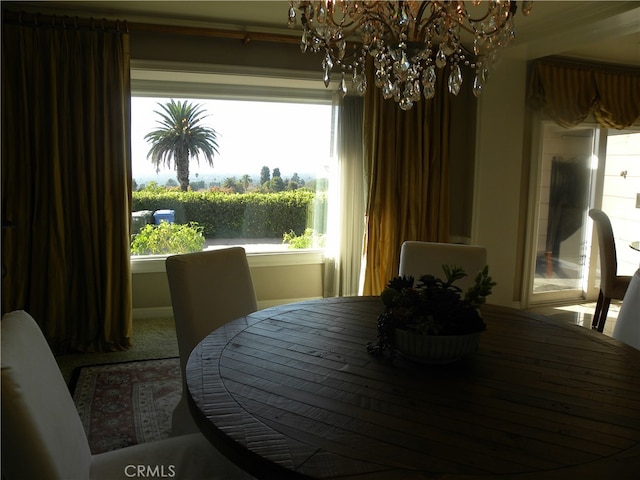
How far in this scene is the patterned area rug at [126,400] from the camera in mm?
2529

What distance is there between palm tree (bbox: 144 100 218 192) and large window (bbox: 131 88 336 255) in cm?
3

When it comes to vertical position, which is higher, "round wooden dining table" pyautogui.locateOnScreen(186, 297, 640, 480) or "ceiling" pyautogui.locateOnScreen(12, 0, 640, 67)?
"ceiling" pyautogui.locateOnScreen(12, 0, 640, 67)

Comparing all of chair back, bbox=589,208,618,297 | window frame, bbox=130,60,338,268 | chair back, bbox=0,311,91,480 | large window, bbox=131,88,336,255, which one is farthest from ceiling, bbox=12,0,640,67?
chair back, bbox=0,311,91,480

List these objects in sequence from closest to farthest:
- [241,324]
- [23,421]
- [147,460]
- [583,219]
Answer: [23,421]
[147,460]
[241,324]
[583,219]

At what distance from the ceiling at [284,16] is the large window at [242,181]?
0.80 metres

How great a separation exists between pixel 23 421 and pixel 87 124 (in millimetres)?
2957

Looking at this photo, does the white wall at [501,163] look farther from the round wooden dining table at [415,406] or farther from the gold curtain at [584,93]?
A: the round wooden dining table at [415,406]

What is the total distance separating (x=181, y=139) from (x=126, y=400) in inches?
99.6

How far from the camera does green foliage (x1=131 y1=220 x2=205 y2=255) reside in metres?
4.51

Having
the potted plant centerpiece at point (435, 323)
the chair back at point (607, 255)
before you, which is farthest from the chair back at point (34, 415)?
the chair back at point (607, 255)

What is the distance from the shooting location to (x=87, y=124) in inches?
141

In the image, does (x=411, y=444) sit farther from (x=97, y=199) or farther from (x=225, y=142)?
(x=225, y=142)

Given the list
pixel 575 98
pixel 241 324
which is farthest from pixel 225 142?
pixel 575 98

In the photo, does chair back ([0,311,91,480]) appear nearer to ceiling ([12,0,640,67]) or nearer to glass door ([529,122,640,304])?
ceiling ([12,0,640,67])
